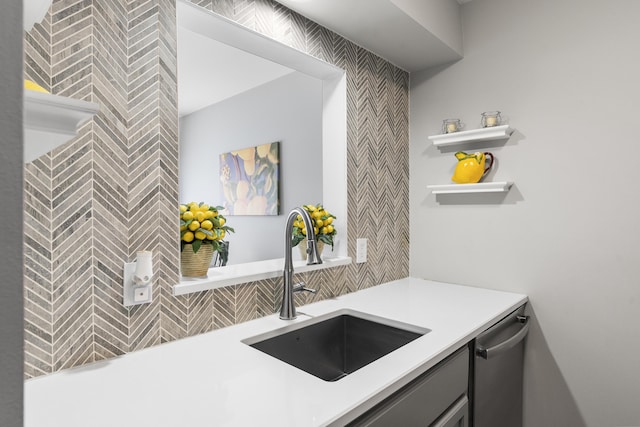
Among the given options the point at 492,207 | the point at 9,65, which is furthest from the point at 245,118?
the point at 9,65

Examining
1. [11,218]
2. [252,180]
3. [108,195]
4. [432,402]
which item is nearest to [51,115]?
[11,218]

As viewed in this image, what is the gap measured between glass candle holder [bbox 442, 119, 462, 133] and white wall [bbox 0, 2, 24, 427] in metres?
1.91

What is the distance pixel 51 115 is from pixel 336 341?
1239 mm

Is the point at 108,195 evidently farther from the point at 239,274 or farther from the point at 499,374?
the point at 499,374

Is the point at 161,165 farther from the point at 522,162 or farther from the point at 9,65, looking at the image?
the point at 522,162

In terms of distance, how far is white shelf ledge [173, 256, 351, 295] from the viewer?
1.17 metres

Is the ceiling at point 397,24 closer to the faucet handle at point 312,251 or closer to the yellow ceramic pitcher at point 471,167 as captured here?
the yellow ceramic pitcher at point 471,167

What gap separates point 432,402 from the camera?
1033 mm

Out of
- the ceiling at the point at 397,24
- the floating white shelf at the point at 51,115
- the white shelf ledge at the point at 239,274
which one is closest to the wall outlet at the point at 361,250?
the white shelf ledge at the point at 239,274

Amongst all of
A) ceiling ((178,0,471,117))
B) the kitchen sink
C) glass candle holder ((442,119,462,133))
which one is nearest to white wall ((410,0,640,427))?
glass candle holder ((442,119,462,133))

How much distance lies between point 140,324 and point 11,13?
976 mm

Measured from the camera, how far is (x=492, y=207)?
73.4 inches

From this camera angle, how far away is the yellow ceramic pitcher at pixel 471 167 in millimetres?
1810

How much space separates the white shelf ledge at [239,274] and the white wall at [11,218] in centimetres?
91
